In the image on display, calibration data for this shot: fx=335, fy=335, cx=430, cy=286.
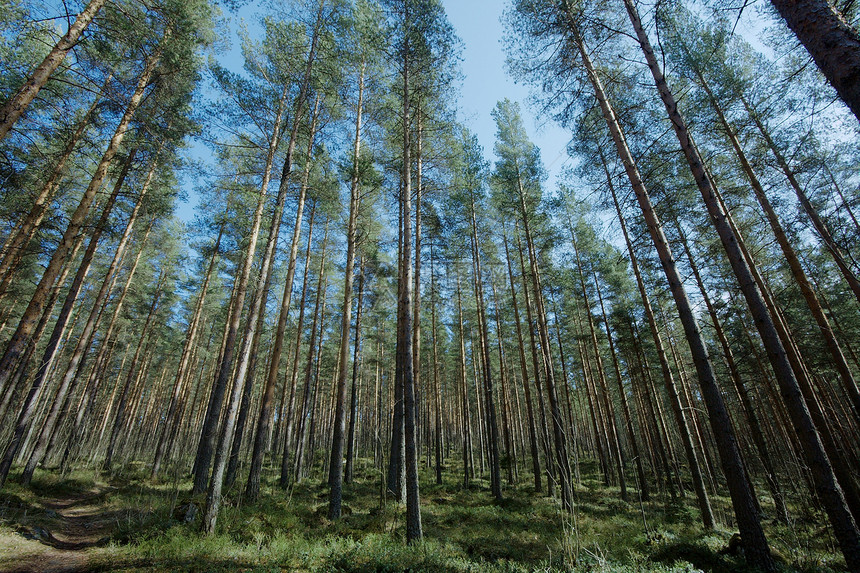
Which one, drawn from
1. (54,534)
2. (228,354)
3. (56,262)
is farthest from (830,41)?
(54,534)

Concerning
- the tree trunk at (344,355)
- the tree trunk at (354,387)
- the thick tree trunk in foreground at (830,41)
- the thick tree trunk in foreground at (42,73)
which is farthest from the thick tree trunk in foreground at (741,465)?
the thick tree trunk in foreground at (42,73)

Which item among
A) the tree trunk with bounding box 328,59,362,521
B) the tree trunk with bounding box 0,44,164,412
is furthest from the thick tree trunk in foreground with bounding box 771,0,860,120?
the tree trunk with bounding box 0,44,164,412

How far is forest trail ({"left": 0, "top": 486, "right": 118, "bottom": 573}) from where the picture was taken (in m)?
5.73

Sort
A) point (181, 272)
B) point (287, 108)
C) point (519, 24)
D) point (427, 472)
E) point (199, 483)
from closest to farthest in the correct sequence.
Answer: point (519, 24)
point (199, 483)
point (287, 108)
point (427, 472)
point (181, 272)

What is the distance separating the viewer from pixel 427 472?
1922cm

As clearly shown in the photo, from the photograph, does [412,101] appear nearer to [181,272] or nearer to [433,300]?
[433,300]

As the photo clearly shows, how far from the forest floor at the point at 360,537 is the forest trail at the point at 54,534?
3 cm

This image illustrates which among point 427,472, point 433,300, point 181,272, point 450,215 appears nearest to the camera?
point 450,215

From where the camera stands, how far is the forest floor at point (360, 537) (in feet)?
17.8

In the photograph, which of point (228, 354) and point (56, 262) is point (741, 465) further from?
point (56, 262)

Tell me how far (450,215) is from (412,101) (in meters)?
5.18

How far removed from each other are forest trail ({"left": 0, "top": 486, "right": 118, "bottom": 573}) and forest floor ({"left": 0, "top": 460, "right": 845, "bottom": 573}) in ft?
0.11

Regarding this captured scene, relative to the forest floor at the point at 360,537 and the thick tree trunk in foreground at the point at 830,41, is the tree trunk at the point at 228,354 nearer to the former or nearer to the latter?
the forest floor at the point at 360,537

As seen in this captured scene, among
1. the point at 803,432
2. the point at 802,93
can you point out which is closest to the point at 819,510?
the point at 803,432
